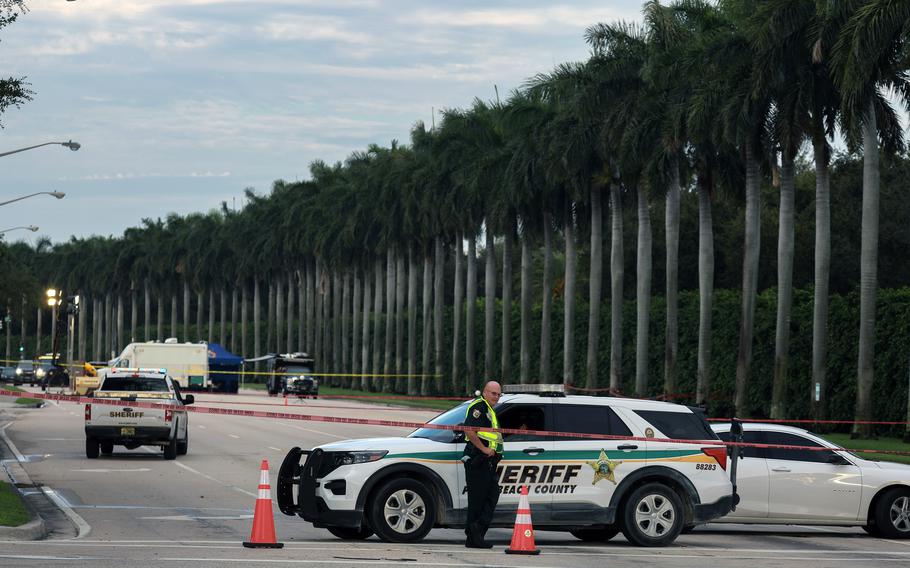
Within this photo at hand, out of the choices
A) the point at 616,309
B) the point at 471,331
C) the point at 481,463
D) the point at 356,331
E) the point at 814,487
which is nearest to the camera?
the point at 481,463

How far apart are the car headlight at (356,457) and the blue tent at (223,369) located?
2759 inches

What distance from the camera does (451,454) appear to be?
16109 millimetres

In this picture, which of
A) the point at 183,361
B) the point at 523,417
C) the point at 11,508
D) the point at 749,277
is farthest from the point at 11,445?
the point at 183,361

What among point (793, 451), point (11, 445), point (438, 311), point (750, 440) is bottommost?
point (11, 445)

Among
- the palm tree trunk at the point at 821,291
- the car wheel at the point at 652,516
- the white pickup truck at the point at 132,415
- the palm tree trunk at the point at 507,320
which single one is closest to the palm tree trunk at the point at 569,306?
the palm tree trunk at the point at 507,320

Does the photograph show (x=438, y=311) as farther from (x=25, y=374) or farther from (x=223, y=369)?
(x=25, y=374)

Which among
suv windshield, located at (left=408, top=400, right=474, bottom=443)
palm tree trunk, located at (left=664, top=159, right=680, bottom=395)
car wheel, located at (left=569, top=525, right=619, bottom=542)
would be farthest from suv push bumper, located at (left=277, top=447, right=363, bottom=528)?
palm tree trunk, located at (left=664, top=159, right=680, bottom=395)

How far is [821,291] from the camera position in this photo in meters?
44.9

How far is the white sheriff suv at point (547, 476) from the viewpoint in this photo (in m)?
16.0

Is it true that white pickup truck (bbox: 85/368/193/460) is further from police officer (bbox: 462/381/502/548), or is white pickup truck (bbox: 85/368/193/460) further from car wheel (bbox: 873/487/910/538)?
car wheel (bbox: 873/487/910/538)

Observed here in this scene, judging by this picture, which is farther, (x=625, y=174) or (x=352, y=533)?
(x=625, y=174)

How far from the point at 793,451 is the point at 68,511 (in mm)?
9636

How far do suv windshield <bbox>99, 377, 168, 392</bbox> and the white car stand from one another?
603 inches

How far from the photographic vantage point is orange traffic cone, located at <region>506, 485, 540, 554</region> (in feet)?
50.0
